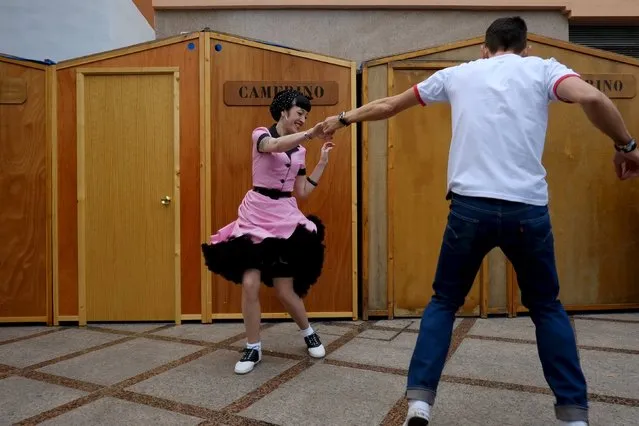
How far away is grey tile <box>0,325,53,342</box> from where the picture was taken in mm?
4295

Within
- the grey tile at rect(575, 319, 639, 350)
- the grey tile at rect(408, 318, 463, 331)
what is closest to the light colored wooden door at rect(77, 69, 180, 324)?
the grey tile at rect(408, 318, 463, 331)

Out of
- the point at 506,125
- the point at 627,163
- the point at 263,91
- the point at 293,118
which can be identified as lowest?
the point at 627,163

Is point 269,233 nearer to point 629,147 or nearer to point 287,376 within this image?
point 287,376

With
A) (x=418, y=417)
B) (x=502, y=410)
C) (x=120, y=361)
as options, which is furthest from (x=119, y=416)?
(x=502, y=410)

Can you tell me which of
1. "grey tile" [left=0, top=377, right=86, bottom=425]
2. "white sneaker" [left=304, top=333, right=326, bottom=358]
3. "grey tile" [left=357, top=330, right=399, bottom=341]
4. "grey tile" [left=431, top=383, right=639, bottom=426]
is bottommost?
"grey tile" [left=0, top=377, right=86, bottom=425]

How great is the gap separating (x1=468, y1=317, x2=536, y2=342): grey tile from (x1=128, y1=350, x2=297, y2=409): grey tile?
1617 mm

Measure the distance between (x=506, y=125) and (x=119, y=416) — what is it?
220 cm

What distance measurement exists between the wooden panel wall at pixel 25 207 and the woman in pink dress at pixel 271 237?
6.59 ft

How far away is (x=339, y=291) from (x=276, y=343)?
2.92ft

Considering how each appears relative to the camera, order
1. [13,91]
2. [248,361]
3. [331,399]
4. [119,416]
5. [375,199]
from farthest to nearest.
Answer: [375,199], [13,91], [248,361], [331,399], [119,416]

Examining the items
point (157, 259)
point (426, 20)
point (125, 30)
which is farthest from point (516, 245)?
point (125, 30)

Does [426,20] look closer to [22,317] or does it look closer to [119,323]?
[119,323]

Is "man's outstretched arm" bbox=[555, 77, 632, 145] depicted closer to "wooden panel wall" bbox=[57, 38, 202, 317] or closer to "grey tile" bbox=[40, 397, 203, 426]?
"grey tile" bbox=[40, 397, 203, 426]

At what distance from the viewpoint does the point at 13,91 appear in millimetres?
4586
